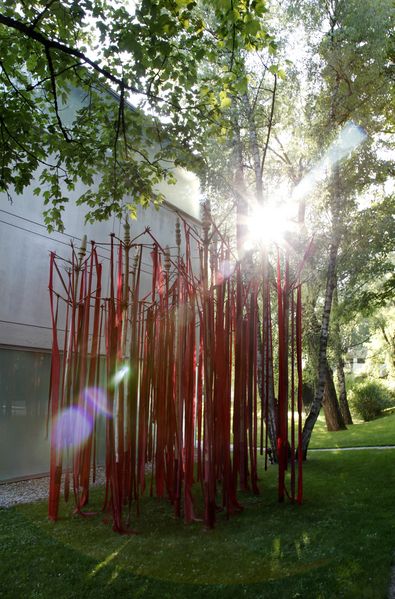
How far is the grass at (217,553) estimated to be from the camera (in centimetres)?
255

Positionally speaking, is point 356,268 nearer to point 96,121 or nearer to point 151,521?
point 96,121

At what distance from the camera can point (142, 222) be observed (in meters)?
8.49

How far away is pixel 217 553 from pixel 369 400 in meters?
13.5

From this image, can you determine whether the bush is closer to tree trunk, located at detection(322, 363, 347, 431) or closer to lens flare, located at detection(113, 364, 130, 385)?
tree trunk, located at detection(322, 363, 347, 431)

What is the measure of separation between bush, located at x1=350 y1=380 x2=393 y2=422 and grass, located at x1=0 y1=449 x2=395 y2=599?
11.8 metres

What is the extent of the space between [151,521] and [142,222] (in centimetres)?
568

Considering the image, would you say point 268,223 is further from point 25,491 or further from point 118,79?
point 25,491

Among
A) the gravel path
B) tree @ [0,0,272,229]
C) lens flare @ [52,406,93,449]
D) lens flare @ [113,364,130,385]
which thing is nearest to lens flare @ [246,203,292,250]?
tree @ [0,0,272,229]

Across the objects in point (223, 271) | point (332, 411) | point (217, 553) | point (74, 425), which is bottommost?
point (217, 553)

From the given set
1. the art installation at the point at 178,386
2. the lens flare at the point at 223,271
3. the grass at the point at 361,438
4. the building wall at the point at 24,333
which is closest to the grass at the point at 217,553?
the art installation at the point at 178,386

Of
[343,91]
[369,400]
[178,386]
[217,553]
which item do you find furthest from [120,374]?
[369,400]

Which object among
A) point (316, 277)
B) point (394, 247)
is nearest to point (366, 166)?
point (394, 247)

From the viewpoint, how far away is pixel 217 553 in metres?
2.98

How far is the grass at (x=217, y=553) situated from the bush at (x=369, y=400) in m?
11.8
